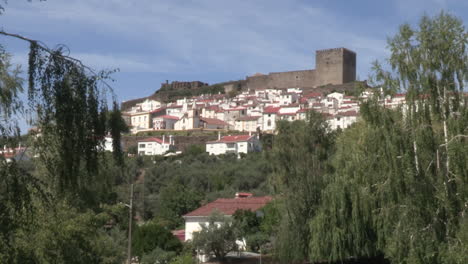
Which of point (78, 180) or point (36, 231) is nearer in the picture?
point (78, 180)

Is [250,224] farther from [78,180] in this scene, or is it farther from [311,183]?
[78,180]

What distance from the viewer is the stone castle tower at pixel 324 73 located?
118250 mm

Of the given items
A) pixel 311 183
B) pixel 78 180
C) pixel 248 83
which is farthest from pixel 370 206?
pixel 248 83

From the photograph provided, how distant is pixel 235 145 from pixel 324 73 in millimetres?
47363

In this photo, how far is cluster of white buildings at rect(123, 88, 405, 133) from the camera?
94.0 m

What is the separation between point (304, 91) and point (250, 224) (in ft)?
284

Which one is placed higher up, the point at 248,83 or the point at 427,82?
the point at 248,83

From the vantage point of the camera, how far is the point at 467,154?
15.0 metres

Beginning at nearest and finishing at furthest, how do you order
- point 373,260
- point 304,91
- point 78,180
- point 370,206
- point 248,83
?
point 78,180, point 370,206, point 373,260, point 304,91, point 248,83

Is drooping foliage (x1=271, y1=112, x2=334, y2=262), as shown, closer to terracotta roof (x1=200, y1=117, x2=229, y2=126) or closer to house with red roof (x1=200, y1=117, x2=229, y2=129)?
house with red roof (x1=200, y1=117, x2=229, y2=129)

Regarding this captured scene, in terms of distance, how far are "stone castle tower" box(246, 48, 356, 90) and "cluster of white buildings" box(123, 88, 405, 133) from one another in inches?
206

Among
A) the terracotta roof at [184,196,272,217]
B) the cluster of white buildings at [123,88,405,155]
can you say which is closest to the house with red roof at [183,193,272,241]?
the terracotta roof at [184,196,272,217]

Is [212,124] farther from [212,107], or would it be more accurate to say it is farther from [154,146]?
[154,146]

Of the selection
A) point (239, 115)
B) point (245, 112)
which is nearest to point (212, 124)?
point (239, 115)
